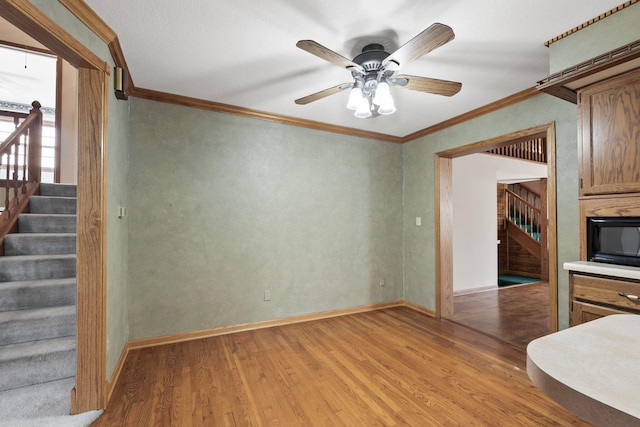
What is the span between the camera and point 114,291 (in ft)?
7.58

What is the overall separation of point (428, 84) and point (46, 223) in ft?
13.1

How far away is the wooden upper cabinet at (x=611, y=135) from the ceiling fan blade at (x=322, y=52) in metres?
1.62

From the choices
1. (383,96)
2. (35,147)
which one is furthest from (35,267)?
(383,96)

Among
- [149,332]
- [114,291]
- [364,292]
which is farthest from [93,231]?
[364,292]

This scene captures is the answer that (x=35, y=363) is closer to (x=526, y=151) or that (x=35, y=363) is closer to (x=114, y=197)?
(x=114, y=197)

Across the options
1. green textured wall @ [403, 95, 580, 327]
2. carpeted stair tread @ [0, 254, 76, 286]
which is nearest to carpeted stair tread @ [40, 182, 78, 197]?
carpeted stair tread @ [0, 254, 76, 286]

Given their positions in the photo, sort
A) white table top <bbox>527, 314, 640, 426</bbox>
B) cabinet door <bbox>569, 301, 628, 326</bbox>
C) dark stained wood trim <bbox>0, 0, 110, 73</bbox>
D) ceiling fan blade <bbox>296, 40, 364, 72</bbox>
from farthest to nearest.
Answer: cabinet door <bbox>569, 301, 628, 326</bbox>
ceiling fan blade <bbox>296, 40, 364, 72</bbox>
dark stained wood trim <bbox>0, 0, 110, 73</bbox>
white table top <bbox>527, 314, 640, 426</bbox>

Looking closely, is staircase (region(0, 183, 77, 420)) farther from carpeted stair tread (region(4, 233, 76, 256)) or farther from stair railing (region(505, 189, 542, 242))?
stair railing (region(505, 189, 542, 242))

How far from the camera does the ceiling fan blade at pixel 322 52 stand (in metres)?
1.65

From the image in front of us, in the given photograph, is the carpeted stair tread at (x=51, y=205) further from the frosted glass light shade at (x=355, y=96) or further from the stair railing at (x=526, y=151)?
the stair railing at (x=526, y=151)

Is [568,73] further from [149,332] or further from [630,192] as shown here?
[149,332]

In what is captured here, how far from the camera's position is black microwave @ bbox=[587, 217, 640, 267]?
1821 mm

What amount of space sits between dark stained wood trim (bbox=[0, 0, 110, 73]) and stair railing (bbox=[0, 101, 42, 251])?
218 cm

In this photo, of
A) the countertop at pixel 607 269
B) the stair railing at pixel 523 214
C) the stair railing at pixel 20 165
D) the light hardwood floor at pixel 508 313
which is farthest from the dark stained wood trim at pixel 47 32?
the stair railing at pixel 523 214
